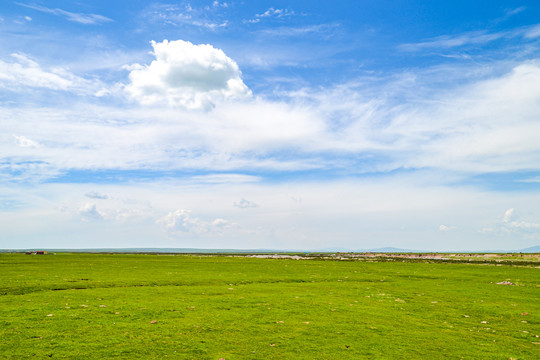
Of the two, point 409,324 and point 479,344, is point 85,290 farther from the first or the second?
point 479,344

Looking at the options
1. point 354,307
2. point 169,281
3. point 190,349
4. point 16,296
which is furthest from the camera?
point 169,281

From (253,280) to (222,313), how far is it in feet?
61.4

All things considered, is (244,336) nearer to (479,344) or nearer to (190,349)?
(190,349)

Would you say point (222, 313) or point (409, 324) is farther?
point (222, 313)

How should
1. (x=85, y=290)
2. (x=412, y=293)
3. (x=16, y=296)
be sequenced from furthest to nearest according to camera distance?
(x=412, y=293) < (x=85, y=290) < (x=16, y=296)

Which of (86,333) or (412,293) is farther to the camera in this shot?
(412,293)

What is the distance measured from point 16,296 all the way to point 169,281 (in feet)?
46.3

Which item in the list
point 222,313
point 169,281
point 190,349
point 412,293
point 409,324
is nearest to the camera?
point 190,349

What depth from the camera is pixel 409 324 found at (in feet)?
60.3

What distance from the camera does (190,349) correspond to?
13.4 meters

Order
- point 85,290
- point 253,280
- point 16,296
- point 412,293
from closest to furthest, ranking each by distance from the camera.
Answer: point 16,296 < point 85,290 < point 412,293 < point 253,280

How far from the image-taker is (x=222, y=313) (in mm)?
19750

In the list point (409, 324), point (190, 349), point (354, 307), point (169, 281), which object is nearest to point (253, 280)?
point (169, 281)

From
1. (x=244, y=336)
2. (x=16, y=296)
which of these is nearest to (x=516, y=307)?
(x=244, y=336)
